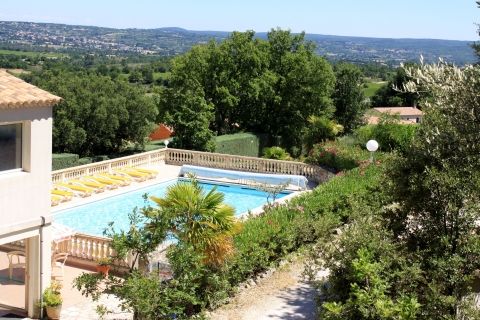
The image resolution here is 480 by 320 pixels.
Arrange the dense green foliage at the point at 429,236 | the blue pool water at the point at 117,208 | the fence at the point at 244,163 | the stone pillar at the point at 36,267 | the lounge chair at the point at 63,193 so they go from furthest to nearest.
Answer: the fence at the point at 244,163
the lounge chair at the point at 63,193
the blue pool water at the point at 117,208
the stone pillar at the point at 36,267
the dense green foliage at the point at 429,236

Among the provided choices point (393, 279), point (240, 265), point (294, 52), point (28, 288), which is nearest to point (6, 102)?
point (28, 288)

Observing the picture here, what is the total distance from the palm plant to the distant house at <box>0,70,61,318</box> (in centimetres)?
242

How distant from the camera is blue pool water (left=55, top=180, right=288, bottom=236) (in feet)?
76.3

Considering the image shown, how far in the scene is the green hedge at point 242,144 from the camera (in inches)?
1426

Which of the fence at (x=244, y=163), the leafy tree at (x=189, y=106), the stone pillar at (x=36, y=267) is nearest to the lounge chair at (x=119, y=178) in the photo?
the fence at (x=244, y=163)

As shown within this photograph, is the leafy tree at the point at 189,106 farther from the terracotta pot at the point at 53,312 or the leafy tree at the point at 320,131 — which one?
the terracotta pot at the point at 53,312

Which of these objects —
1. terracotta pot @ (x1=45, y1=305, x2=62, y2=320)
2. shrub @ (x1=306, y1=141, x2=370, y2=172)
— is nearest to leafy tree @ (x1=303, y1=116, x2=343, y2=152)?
shrub @ (x1=306, y1=141, x2=370, y2=172)

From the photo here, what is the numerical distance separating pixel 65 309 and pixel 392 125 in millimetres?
21439

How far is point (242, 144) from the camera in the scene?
37.6 metres

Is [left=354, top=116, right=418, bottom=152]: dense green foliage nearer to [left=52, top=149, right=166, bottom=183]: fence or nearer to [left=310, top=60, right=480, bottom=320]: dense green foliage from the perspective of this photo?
[left=52, top=149, right=166, bottom=183]: fence

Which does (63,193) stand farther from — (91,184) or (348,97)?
(348,97)

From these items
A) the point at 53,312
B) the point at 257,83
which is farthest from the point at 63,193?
the point at 257,83

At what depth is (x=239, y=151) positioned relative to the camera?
123 feet

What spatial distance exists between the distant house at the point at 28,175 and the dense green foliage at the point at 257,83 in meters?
24.7
